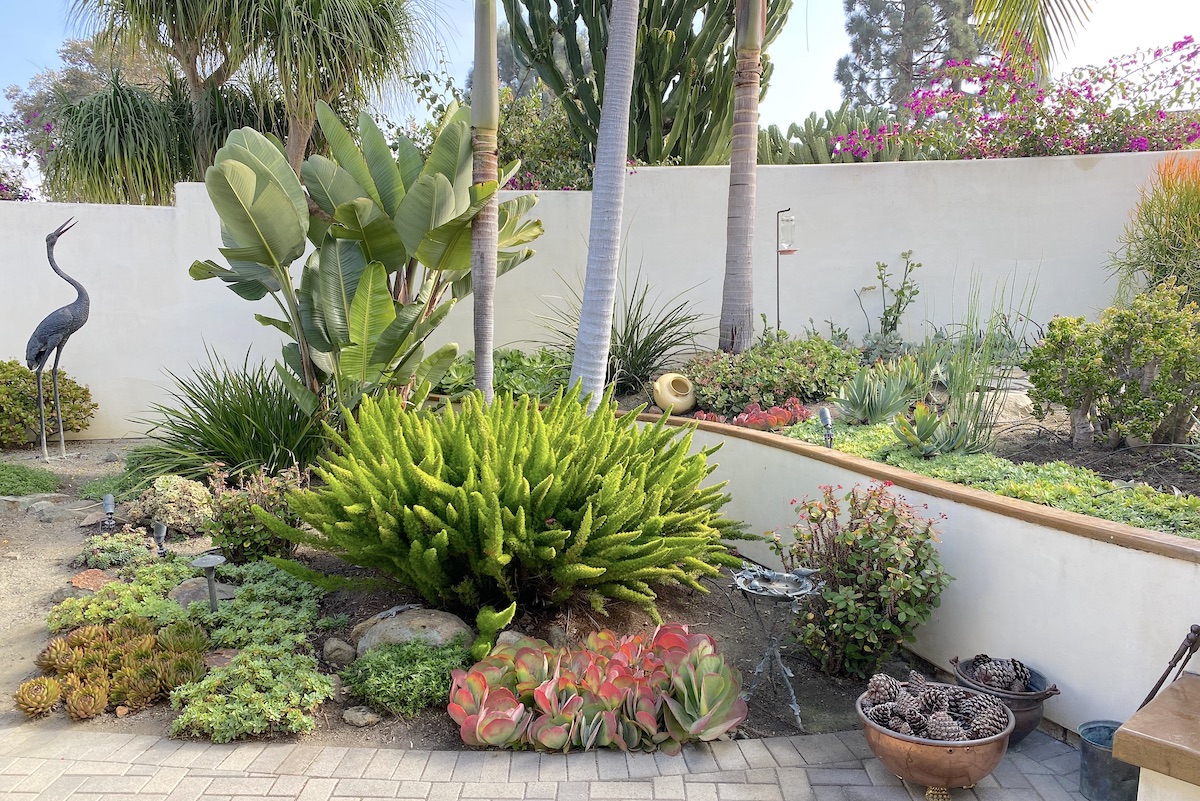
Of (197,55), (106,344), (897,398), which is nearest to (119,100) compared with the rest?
(197,55)

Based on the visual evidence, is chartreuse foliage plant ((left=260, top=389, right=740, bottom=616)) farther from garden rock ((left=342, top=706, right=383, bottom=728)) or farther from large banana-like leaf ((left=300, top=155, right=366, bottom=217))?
large banana-like leaf ((left=300, top=155, right=366, bottom=217))

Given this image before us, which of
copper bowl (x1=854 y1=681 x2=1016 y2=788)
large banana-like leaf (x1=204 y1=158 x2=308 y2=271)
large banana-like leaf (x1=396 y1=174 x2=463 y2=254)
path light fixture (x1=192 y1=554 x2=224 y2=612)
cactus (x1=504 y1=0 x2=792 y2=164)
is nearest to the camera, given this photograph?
copper bowl (x1=854 y1=681 x2=1016 y2=788)

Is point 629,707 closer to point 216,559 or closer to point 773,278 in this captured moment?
point 216,559

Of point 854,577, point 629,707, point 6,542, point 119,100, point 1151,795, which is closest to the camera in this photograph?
point 1151,795

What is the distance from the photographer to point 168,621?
158 inches

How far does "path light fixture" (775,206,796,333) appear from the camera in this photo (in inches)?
299

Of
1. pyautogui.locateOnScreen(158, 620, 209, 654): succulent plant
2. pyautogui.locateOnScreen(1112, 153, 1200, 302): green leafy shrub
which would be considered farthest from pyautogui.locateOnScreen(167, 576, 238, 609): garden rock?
pyautogui.locateOnScreen(1112, 153, 1200, 302): green leafy shrub

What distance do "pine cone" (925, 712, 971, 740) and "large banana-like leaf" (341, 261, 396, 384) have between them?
4101mm

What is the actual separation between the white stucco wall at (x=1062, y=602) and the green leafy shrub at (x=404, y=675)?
2283 mm

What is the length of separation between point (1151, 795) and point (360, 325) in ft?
15.7

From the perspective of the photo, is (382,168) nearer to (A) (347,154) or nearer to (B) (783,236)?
(A) (347,154)

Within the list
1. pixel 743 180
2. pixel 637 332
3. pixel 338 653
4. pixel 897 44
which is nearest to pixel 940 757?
pixel 338 653

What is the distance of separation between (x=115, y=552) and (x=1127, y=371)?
5.90 m

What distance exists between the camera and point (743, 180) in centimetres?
712
